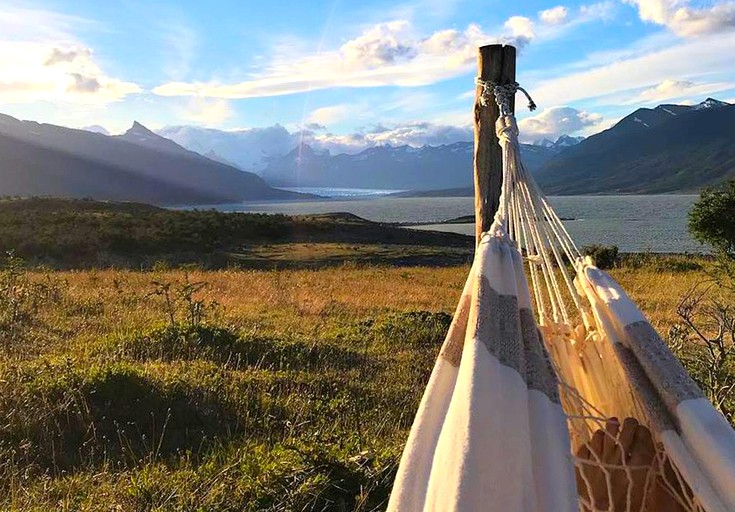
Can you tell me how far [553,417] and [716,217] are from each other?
23571mm

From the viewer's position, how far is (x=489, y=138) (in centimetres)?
328

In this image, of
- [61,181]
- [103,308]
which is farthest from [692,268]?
[61,181]

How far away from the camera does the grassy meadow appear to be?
352cm

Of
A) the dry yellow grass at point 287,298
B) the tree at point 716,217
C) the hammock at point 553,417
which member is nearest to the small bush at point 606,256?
A: the tree at point 716,217

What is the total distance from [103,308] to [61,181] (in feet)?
607

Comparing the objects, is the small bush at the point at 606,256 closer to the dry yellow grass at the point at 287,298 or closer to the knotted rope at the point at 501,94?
the dry yellow grass at the point at 287,298

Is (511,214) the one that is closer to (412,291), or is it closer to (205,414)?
(205,414)

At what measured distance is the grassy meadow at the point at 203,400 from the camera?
3521 millimetres

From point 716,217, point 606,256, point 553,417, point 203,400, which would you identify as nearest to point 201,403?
point 203,400

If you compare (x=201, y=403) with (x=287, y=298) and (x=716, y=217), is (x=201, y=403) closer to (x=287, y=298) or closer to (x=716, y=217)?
(x=287, y=298)

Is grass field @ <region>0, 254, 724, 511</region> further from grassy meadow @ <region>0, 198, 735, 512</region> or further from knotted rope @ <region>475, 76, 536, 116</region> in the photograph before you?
knotted rope @ <region>475, 76, 536, 116</region>

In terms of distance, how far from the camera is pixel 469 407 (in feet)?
5.01

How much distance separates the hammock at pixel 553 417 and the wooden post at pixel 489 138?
0.86 meters

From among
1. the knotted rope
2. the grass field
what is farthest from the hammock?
the grass field
